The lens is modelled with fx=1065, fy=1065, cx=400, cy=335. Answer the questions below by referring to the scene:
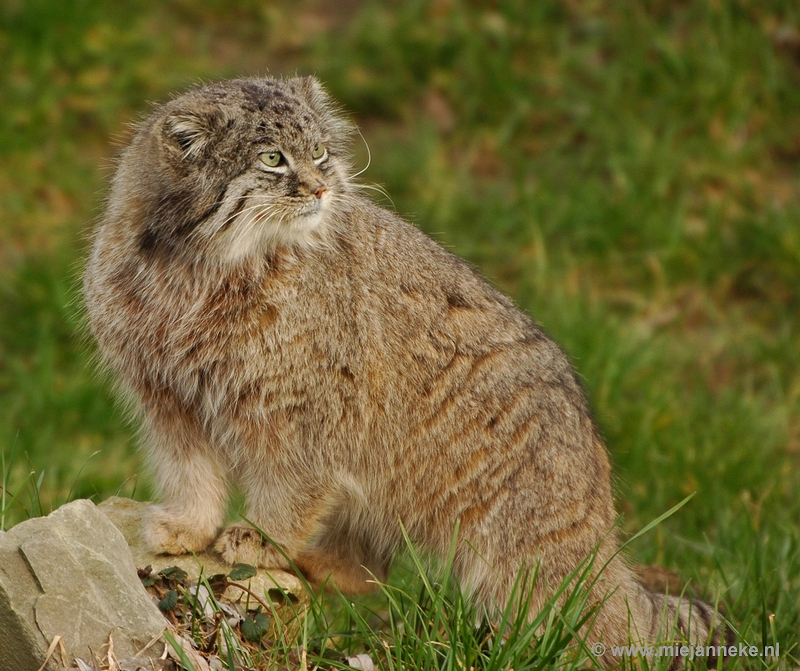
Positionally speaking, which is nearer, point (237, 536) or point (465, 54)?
point (237, 536)

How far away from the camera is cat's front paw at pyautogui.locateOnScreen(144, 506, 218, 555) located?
187 inches

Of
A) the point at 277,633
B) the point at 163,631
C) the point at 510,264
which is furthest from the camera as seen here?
the point at 510,264

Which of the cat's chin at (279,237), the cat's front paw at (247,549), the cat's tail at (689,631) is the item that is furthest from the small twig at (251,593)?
the cat's tail at (689,631)

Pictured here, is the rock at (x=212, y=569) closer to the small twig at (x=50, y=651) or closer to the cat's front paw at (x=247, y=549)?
the cat's front paw at (x=247, y=549)

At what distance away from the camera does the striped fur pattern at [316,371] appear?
15.2ft

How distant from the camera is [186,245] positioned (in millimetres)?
4676

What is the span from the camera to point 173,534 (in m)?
4.76

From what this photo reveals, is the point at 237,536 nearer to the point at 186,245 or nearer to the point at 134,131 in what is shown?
the point at 186,245

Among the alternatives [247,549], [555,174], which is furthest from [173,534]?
[555,174]

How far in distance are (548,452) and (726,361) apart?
423 centimetres

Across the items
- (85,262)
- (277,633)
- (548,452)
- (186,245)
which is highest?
(186,245)

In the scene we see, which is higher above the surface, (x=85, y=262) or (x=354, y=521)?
(x=85, y=262)

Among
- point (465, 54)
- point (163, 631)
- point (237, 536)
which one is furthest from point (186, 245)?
point (465, 54)

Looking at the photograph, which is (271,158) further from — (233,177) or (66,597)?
(66,597)
